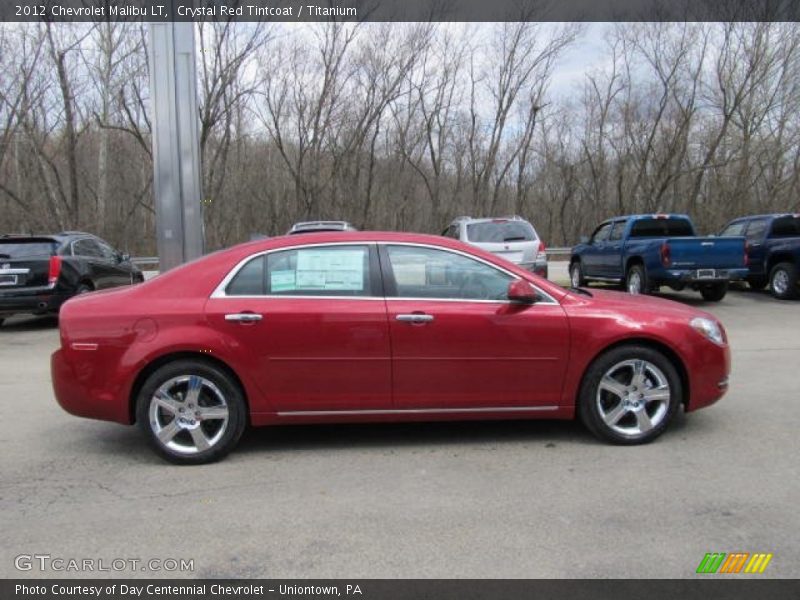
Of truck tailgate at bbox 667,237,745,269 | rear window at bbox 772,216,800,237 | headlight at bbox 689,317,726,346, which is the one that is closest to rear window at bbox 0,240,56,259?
headlight at bbox 689,317,726,346

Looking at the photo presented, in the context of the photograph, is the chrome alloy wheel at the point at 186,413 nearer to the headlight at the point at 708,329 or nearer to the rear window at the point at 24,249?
the headlight at the point at 708,329

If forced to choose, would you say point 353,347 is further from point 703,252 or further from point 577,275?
point 577,275

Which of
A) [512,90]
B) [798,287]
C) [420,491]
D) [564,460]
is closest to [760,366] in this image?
[564,460]

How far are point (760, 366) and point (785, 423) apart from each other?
245cm

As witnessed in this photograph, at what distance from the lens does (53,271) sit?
10844 millimetres

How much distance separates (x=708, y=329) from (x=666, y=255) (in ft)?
25.9

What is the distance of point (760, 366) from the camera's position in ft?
24.5

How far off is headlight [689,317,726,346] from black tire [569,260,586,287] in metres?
11.4

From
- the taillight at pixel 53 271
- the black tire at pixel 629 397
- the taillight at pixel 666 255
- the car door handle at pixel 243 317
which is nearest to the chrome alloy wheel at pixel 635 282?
the taillight at pixel 666 255

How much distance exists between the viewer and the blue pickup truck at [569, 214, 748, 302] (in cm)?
1215

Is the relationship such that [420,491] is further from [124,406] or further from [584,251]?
[584,251]

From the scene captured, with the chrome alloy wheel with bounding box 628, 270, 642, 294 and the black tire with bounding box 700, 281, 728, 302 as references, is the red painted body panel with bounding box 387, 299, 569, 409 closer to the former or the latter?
the chrome alloy wheel with bounding box 628, 270, 642, 294

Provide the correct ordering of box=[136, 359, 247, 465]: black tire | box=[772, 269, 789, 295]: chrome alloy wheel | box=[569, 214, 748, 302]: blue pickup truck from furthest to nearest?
box=[772, 269, 789, 295]: chrome alloy wheel, box=[569, 214, 748, 302]: blue pickup truck, box=[136, 359, 247, 465]: black tire
